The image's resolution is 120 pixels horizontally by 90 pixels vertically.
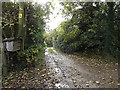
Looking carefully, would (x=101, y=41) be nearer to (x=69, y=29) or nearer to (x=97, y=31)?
(x=97, y=31)

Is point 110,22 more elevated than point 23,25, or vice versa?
point 110,22

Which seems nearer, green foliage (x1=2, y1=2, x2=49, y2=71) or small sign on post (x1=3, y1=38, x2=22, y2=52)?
small sign on post (x1=3, y1=38, x2=22, y2=52)

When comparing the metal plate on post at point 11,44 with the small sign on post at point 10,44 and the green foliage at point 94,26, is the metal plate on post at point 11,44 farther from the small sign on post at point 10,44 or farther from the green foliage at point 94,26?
the green foliage at point 94,26

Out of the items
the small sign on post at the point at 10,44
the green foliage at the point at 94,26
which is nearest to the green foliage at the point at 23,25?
the small sign on post at the point at 10,44

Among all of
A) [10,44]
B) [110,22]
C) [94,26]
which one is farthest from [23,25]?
[94,26]

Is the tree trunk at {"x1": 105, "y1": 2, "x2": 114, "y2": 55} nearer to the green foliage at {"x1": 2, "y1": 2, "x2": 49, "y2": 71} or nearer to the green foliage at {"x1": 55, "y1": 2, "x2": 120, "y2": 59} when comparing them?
the green foliage at {"x1": 55, "y1": 2, "x2": 120, "y2": 59}

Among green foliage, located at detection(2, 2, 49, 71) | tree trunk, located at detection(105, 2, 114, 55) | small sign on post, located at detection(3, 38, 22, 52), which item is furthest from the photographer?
tree trunk, located at detection(105, 2, 114, 55)

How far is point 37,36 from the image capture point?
5.30 metres

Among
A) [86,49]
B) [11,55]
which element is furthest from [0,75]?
[86,49]

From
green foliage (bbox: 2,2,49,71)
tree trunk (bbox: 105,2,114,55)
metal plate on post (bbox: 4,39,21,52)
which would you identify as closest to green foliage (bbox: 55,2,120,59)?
tree trunk (bbox: 105,2,114,55)

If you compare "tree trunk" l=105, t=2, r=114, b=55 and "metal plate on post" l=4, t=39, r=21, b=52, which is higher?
"tree trunk" l=105, t=2, r=114, b=55

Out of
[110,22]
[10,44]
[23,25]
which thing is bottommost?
[10,44]

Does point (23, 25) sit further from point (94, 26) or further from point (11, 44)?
point (94, 26)

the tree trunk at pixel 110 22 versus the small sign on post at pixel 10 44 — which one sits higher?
the tree trunk at pixel 110 22
